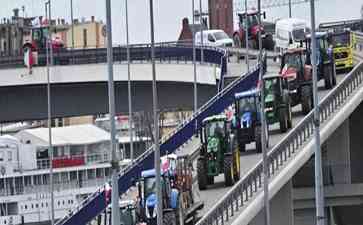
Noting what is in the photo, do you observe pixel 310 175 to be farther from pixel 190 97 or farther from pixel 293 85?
pixel 190 97

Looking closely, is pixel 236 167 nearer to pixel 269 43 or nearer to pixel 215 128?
pixel 215 128

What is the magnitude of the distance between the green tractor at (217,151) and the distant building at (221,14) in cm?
10081

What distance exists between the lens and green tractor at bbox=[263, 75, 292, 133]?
51.5m

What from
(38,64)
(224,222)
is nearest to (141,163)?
(224,222)

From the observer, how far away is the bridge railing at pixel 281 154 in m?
41.7

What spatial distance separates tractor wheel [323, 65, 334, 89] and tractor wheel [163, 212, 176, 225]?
20576 mm

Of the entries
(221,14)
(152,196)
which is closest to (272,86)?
(152,196)

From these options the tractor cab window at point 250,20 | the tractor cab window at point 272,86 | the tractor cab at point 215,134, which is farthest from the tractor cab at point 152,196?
the tractor cab window at point 250,20

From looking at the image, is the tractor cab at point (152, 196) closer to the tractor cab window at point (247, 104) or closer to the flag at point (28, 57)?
the tractor cab window at point (247, 104)

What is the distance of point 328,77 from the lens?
5878cm

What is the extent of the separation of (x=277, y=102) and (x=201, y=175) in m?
7.18

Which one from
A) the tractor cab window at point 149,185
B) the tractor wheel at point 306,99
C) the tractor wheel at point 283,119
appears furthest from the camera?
the tractor wheel at point 306,99

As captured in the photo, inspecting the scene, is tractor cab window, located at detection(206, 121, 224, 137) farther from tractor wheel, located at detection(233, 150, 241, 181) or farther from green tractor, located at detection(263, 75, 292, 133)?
green tractor, located at detection(263, 75, 292, 133)

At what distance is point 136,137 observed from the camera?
132375 mm
